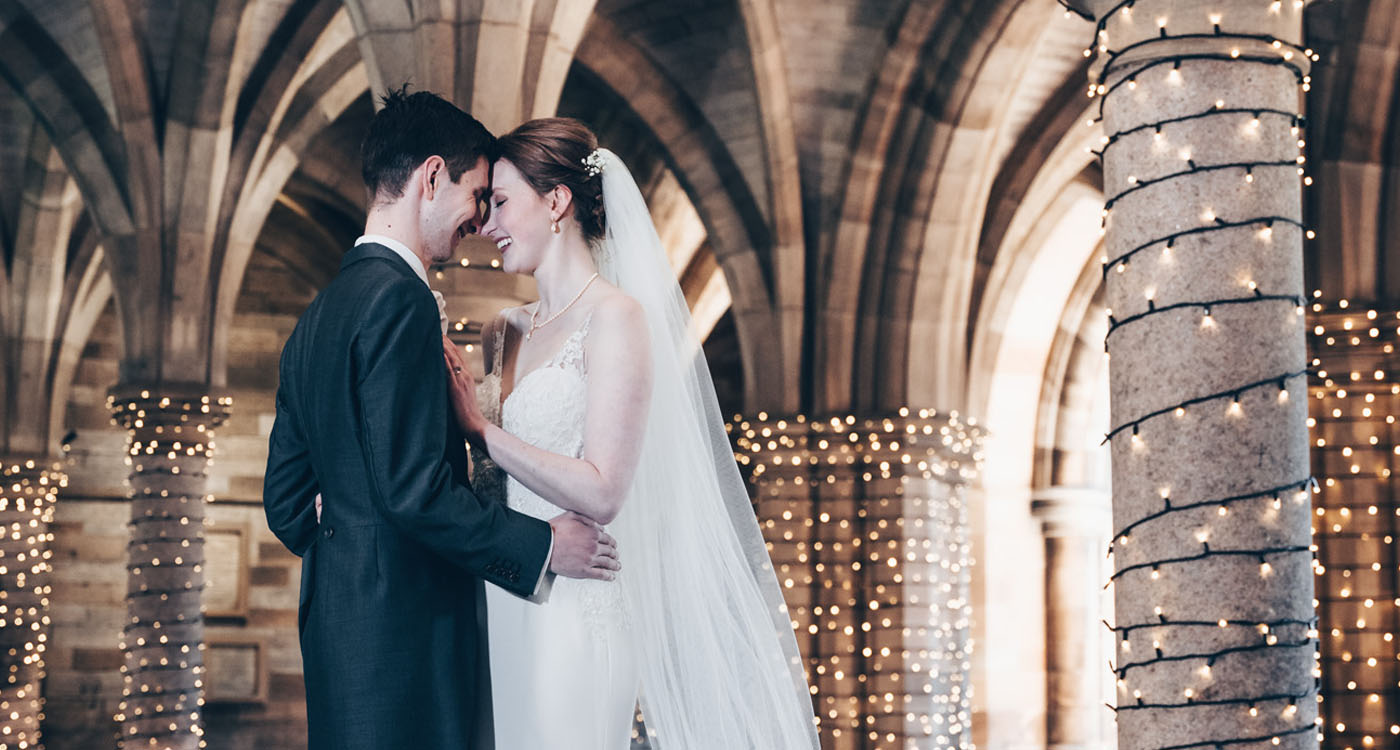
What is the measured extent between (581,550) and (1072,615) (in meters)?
16.9

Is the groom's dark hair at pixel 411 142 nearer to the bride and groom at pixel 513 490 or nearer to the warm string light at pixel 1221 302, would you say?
the bride and groom at pixel 513 490

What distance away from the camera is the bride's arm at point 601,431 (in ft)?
11.0

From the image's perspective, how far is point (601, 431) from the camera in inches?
135

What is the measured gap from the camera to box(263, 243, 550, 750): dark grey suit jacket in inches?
121

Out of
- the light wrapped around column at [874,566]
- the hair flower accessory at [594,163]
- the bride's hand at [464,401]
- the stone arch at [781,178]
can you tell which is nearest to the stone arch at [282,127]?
the stone arch at [781,178]

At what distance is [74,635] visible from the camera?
2034 cm

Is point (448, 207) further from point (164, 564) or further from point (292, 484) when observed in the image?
point (164, 564)

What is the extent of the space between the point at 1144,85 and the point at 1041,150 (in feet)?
35.2

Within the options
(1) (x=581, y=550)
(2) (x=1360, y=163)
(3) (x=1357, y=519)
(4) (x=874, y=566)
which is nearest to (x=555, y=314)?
(1) (x=581, y=550)

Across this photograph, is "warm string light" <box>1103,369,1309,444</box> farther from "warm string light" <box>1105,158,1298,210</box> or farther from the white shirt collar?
the white shirt collar

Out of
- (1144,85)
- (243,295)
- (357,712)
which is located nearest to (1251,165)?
(1144,85)

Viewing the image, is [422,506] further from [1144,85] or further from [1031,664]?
[1031,664]

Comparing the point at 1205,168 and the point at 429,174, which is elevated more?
the point at 1205,168

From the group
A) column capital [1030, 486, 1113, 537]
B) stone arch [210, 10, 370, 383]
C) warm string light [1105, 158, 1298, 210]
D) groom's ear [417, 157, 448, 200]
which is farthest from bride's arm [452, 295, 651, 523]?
column capital [1030, 486, 1113, 537]
